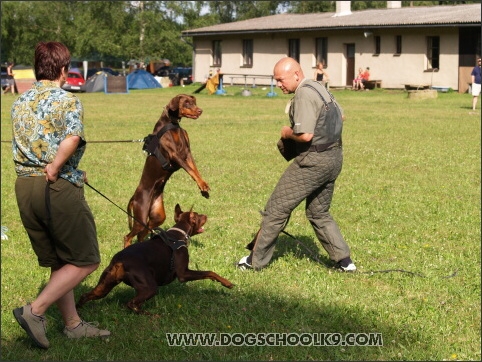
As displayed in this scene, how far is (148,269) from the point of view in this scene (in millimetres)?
6207

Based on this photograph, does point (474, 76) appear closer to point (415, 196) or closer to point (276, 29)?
point (415, 196)

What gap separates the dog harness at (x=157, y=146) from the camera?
7746 millimetres

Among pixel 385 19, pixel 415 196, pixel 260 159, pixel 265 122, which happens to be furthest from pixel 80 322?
pixel 385 19

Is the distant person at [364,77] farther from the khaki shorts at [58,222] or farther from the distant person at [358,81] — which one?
the khaki shorts at [58,222]

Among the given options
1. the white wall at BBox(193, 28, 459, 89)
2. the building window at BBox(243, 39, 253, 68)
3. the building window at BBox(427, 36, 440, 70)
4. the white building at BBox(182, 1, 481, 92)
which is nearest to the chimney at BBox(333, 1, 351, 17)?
the white building at BBox(182, 1, 481, 92)

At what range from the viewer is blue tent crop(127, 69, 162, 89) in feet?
176

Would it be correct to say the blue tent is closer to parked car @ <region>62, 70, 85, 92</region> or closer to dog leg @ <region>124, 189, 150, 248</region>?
parked car @ <region>62, 70, 85, 92</region>

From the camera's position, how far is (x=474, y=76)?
2823cm

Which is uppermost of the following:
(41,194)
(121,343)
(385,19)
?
(385,19)

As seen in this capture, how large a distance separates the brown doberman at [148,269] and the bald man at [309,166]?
42.3 inches

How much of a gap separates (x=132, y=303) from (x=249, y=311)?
0.87 meters

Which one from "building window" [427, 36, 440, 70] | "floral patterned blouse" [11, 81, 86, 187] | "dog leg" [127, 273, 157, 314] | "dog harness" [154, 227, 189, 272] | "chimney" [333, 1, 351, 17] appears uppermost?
"chimney" [333, 1, 351, 17]

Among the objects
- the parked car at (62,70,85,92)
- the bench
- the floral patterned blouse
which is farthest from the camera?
the parked car at (62,70,85,92)

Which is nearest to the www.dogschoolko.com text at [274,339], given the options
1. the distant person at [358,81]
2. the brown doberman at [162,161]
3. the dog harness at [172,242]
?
the dog harness at [172,242]
